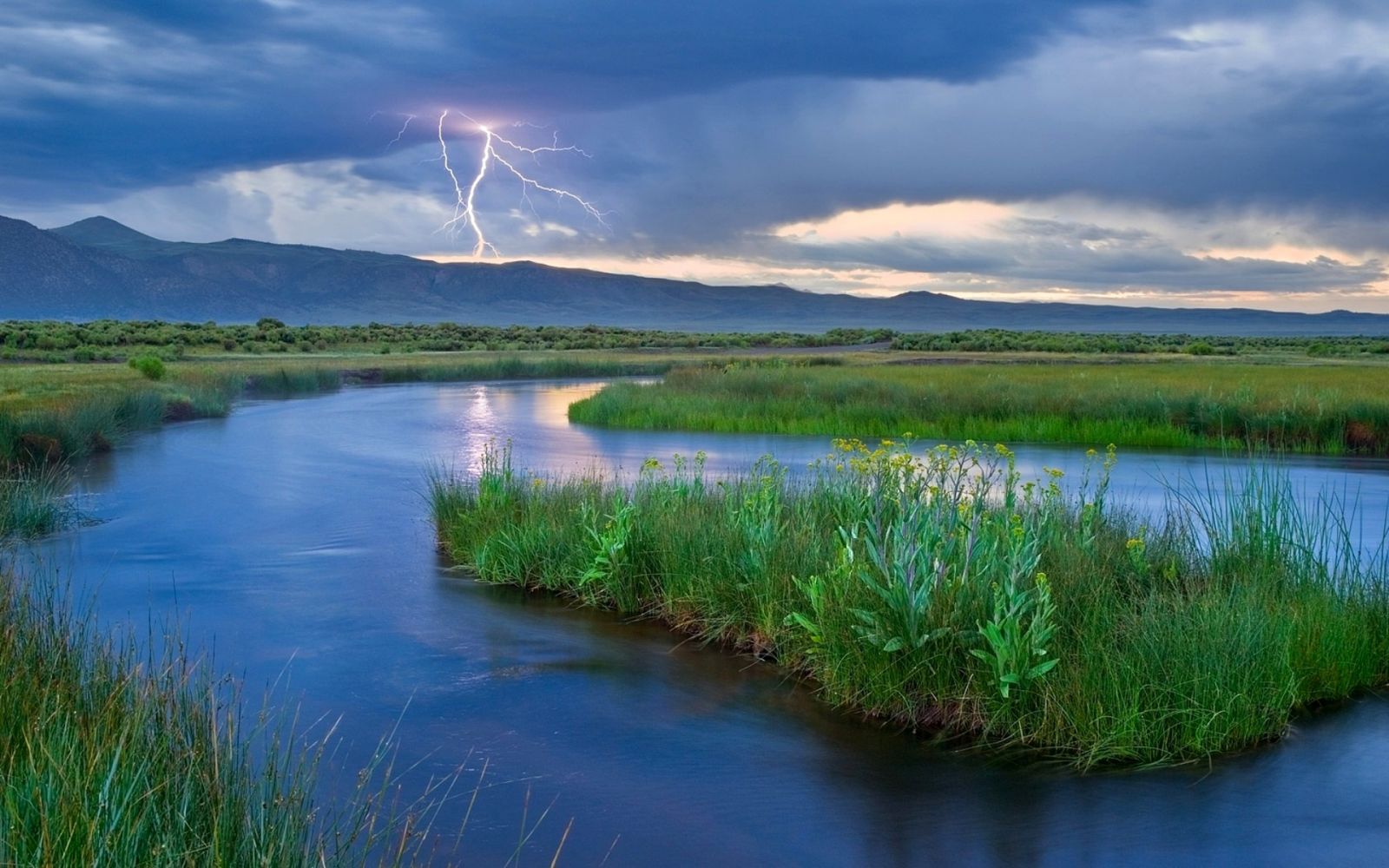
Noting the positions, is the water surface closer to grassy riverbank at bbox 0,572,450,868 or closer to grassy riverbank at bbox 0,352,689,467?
grassy riverbank at bbox 0,572,450,868

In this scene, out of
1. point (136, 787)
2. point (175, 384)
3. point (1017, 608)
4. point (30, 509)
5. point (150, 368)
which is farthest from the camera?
point (150, 368)

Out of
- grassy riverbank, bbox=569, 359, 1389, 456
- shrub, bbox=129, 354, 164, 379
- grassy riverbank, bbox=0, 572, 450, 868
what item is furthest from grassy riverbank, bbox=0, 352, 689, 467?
grassy riverbank, bbox=0, 572, 450, 868

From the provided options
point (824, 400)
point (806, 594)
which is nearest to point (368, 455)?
point (824, 400)

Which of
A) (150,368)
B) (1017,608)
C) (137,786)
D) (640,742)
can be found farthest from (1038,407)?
(150,368)

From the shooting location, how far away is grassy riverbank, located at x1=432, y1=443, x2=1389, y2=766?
7352mm

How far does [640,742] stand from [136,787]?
4125 mm

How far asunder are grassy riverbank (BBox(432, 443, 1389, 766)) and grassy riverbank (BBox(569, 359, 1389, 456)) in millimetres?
14290

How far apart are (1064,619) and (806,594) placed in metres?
2.12

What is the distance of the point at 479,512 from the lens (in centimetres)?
1359

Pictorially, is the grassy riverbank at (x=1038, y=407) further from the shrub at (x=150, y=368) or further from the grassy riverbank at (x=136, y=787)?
the grassy riverbank at (x=136, y=787)

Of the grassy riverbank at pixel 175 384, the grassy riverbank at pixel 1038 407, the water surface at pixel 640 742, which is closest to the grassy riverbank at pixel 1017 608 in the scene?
the water surface at pixel 640 742

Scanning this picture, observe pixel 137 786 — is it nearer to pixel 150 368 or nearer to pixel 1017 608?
pixel 1017 608

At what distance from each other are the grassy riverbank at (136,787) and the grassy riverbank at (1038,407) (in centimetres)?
2137

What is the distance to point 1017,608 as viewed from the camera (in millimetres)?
7395
